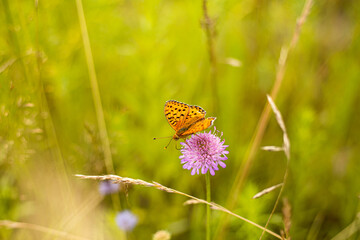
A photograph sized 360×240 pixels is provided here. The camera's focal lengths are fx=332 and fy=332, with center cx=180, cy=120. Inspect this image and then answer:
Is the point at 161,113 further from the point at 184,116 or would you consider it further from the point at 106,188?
the point at 184,116

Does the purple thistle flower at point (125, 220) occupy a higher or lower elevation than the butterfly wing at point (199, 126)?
lower

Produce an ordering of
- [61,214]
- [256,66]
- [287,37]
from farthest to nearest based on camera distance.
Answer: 1. [287,37]
2. [256,66]
3. [61,214]

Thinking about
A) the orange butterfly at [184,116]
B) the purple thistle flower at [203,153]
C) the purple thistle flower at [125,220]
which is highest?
the orange butterfly at [184,116]

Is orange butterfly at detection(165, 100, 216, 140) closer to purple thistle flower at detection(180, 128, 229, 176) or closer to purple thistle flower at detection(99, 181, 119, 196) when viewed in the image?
purple thistle flower at detection(180, 128, 229, 176)

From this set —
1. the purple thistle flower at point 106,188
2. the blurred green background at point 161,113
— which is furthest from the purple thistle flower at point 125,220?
the purple thistle flower at point 106,188

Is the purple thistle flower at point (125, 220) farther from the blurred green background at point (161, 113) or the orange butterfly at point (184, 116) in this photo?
the orange butterfly at point (184, 116)

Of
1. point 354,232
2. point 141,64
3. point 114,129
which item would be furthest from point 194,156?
point 141,64

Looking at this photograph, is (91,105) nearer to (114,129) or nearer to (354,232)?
(114,129)

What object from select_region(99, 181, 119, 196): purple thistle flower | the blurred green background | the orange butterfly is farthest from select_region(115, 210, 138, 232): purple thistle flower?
the orange butterfly
